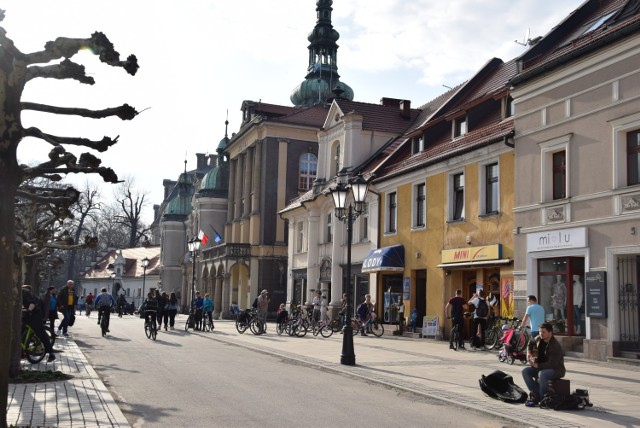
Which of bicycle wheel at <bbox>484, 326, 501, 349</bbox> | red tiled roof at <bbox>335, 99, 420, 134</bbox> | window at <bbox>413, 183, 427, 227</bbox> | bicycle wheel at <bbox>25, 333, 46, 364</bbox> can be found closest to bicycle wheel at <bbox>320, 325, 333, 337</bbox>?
window at <bbox>413, 183, 427, 227</bbox>

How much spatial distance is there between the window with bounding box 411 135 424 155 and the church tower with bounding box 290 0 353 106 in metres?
31.6

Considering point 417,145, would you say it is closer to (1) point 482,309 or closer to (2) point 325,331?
(2) point 325,331

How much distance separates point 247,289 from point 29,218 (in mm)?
32847

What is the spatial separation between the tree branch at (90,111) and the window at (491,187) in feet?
61.0

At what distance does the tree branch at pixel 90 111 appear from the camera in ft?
22.9

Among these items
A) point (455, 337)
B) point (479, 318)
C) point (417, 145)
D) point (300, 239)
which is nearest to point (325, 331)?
point (417, 145)

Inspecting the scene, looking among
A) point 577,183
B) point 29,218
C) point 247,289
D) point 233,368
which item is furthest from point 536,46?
point 247,289

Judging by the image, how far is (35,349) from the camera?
15.8 m

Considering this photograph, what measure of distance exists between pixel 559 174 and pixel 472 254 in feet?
17.1

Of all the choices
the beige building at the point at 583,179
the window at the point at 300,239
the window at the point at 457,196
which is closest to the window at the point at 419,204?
the window at the point at 457,196

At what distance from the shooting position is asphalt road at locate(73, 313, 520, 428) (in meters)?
9.73

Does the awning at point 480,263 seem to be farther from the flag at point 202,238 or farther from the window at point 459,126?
the flag at point 202,238

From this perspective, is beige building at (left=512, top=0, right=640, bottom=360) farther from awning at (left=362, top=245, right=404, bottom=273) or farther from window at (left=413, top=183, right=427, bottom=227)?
awning at (left=362, top=245, right=404, bottom=273)

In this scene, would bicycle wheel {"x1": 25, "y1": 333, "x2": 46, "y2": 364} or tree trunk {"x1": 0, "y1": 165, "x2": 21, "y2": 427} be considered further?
bicycle wheel {"x1": 25, "y1": 333, "x2": 46, "y2": 364}
